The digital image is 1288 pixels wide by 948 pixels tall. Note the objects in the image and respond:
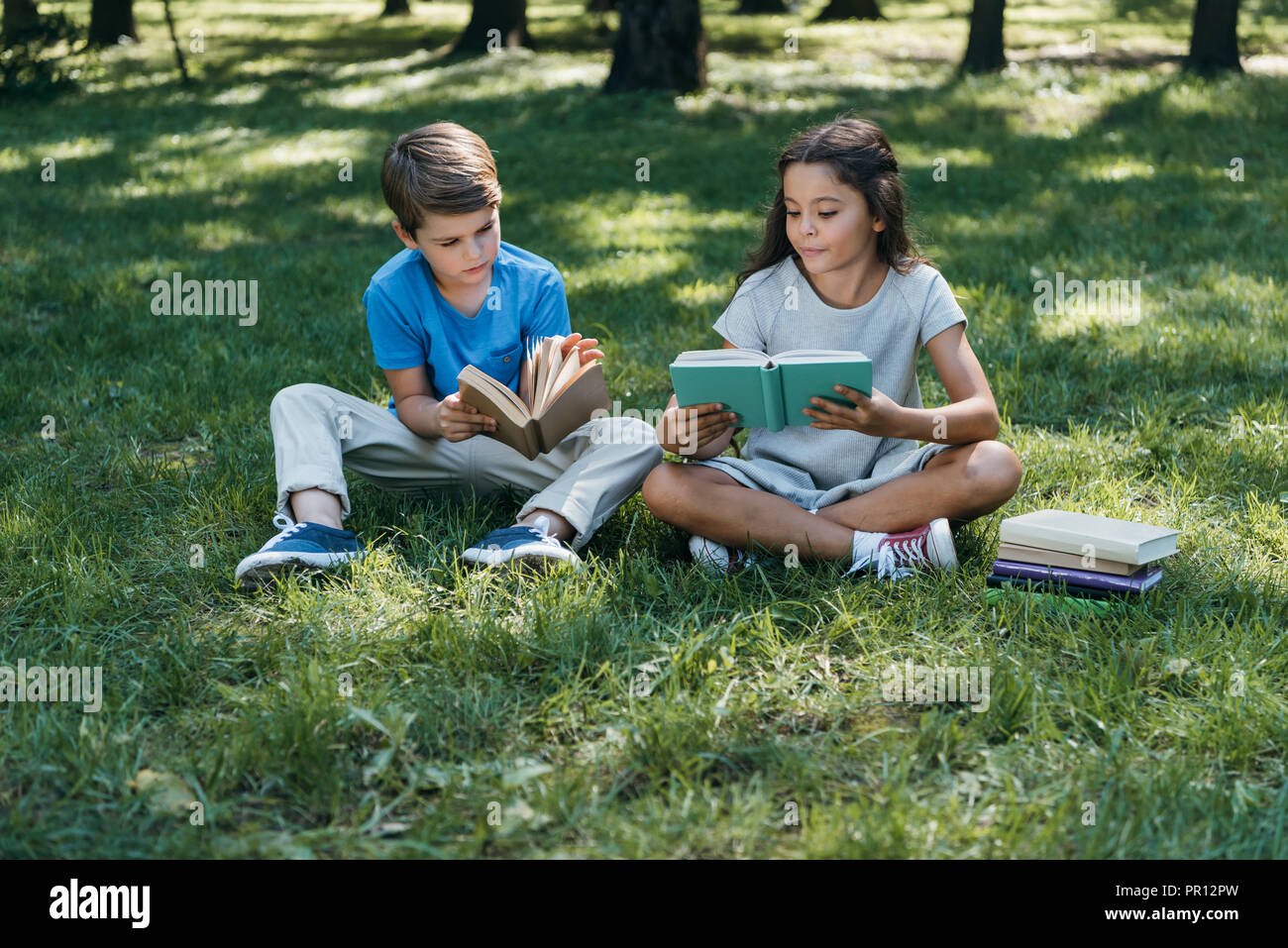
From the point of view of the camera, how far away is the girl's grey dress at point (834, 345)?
3641mm

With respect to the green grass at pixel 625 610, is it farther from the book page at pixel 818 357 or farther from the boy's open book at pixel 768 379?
the book page at pixel 818 357

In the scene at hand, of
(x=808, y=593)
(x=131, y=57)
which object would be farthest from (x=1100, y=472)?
(x=131, y=57)

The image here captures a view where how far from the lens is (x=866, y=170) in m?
3.53

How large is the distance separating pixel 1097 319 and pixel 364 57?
13.3 metres

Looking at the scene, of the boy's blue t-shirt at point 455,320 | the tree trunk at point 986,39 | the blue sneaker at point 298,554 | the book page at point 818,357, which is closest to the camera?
the book page at point 818,357

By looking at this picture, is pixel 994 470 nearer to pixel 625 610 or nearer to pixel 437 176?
pixel 625 610

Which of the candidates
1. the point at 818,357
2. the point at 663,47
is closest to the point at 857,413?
the point at 818,357

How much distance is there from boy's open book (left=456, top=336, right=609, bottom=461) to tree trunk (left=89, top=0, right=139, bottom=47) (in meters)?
17.2

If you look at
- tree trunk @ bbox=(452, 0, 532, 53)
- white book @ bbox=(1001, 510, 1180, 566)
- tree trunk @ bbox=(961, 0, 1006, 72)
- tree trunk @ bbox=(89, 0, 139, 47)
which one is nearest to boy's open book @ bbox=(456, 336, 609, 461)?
white book @ bbox=(1001, 510, 1180, 566)

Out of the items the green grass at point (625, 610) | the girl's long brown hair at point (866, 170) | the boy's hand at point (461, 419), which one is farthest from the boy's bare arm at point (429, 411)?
the girl's long brown hair at point (866, 170)

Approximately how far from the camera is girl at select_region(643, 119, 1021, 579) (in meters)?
3.48

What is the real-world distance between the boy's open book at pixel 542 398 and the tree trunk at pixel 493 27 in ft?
45.8

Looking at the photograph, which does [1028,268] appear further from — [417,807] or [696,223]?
[417,807]

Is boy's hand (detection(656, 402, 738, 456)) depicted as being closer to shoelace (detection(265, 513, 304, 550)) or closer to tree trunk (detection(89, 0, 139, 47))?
shoelace (detection(265, 513, 304, 550))
